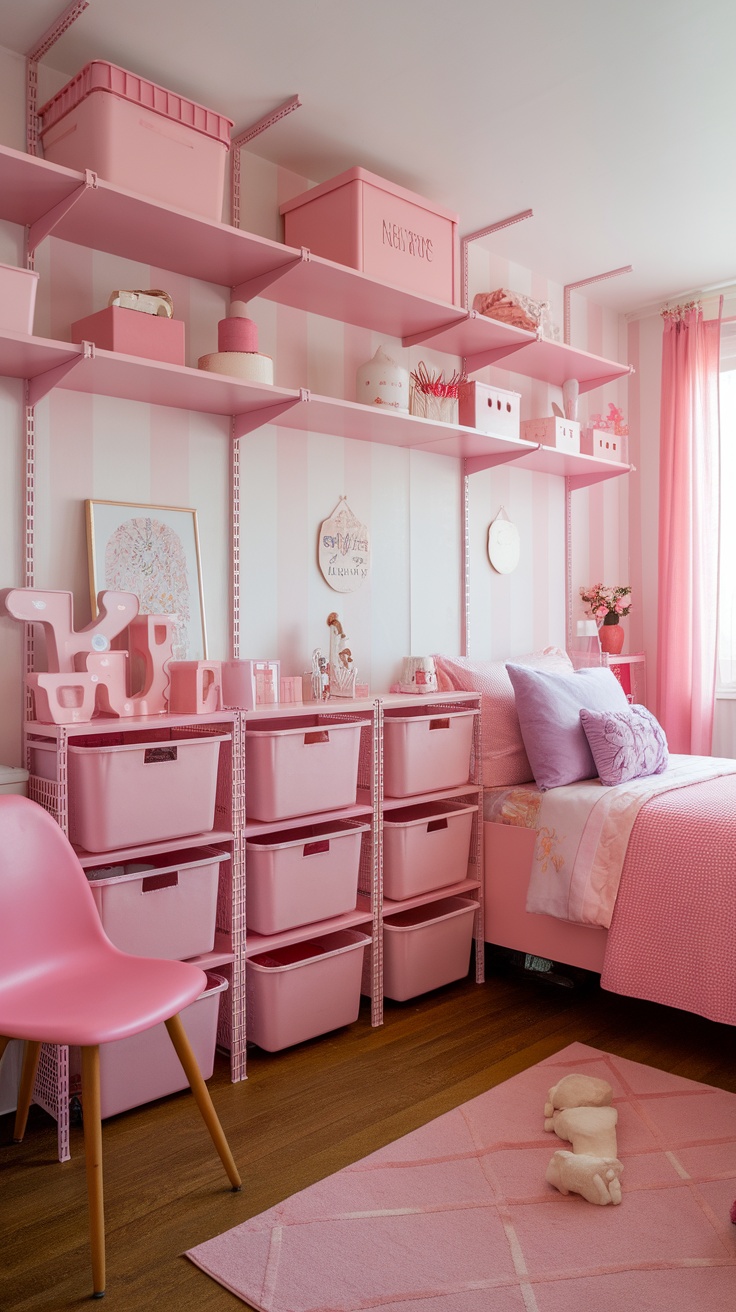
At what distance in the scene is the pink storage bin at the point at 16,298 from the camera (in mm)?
2082

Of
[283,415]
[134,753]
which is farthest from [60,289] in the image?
[134,753]

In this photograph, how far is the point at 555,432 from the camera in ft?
12.3

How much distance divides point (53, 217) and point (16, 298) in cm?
31

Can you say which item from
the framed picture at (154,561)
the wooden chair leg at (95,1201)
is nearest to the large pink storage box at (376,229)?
the framed picture at (154,561)

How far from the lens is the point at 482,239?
3678mm

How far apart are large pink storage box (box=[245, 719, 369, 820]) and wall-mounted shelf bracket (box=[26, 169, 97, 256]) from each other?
4.36ft

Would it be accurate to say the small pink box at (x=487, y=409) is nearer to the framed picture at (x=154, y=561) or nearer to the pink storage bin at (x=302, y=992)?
the framed picture at (x=154, y=561)

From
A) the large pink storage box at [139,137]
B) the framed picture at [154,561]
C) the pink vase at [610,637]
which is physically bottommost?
the pink vase at [610,637]

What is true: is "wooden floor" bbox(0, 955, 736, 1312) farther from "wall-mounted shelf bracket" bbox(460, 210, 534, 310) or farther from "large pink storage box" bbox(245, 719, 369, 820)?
"wall-mounted shelf bracket" bbox(460, 210, 534, 310)

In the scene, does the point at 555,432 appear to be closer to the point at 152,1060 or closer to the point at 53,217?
the point at 53,217

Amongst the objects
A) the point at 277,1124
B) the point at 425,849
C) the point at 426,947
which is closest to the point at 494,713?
the point at 425,849

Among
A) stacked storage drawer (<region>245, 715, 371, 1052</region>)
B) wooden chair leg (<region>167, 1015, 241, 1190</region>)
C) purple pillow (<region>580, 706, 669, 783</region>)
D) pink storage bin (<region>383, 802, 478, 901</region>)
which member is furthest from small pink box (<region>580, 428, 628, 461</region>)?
wooden chair leg (<region>167, 1015, 241, 1190</region>)

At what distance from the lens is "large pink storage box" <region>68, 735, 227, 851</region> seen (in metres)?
2.13

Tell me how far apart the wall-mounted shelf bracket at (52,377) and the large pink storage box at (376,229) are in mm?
972
